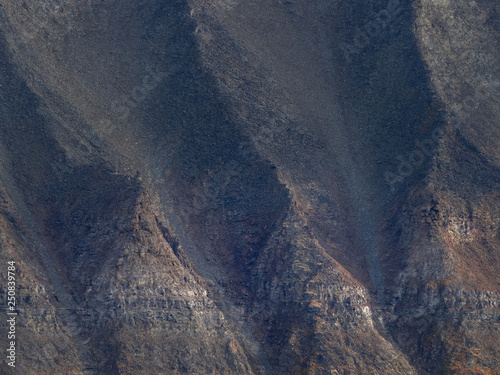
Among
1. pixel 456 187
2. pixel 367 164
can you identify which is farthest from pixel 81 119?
pixel 456 187

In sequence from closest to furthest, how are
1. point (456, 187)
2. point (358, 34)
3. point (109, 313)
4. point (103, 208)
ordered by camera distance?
point (109, 313) < point (103, 208) < point (456, 187) < point (358, 34)

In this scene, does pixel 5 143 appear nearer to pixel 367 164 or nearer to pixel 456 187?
A: pixel 367 164

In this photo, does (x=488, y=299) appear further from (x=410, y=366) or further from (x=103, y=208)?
(x=103, y=208)

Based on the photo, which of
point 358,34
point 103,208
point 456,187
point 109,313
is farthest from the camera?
point 358,34

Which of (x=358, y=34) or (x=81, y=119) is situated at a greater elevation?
(x=358, y=34)

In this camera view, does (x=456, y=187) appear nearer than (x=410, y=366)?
No

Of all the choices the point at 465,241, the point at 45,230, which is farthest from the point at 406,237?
the point at 45,230

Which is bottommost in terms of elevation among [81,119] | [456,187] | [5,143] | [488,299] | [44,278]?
[44,278]
